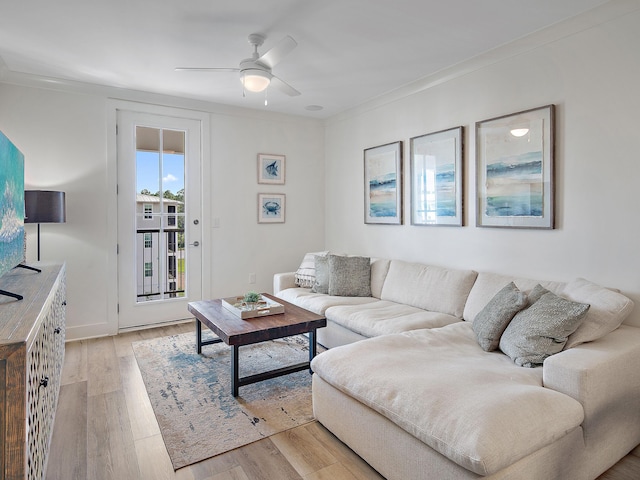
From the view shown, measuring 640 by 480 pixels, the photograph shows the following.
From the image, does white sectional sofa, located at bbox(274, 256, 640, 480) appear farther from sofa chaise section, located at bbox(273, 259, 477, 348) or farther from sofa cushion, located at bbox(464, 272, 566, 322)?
sofa chaise section, located at bbox(273, 259, 477, 348)

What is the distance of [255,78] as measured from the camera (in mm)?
2703

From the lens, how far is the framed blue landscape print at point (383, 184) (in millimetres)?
4035

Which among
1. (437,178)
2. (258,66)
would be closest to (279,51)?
(258,66)

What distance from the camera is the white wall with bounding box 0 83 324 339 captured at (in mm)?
3570

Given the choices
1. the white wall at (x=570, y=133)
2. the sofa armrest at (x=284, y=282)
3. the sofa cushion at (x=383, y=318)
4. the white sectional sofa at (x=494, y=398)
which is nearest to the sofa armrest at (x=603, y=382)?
the white sectional sofa at (x=494, y=398)

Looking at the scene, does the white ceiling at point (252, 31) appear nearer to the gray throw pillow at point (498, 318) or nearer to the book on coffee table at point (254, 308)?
the gray throw pillow at point (498, 318)

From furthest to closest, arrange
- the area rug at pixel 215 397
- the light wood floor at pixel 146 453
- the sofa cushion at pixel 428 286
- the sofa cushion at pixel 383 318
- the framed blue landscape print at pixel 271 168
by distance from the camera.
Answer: the framed blue landscape print at pixel 271 168 → the sofa cushion at pixel 428 286 → the sofa cushion at pixel 383 318 → the area rug at pixel 215 397 → the light wood floor at pixel 146 453

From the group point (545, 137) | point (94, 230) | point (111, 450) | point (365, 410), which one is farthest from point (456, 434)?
point (94, 230)

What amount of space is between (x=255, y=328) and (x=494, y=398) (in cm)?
154

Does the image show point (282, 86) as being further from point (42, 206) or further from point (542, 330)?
point (542, 330)

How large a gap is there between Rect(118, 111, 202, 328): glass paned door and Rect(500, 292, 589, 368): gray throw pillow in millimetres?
3388

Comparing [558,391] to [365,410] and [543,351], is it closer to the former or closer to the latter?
[543,351]

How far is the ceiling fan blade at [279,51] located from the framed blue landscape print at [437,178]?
1708mm

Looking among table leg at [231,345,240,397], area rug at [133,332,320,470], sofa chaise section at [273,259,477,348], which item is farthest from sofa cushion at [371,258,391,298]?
table leg at [231,345,240,397]
